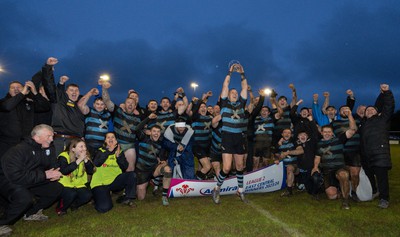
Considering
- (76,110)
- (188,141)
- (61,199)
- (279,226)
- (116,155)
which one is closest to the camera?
(279,226)

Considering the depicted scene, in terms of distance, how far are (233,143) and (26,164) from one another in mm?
4323

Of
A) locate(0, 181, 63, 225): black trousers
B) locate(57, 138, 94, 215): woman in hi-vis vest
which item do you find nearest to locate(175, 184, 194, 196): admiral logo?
locate(57, 138, 94, 215): woman in hi-vis vest

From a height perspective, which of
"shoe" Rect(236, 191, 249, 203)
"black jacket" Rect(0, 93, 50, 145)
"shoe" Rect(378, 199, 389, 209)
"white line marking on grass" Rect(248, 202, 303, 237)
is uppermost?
"black jacket" Rect(0, 93, 50, 145)

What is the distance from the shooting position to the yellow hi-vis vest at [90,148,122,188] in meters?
6.62

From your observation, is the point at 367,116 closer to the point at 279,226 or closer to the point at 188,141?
the point at 279,226

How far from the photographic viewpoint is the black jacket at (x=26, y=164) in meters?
4.96

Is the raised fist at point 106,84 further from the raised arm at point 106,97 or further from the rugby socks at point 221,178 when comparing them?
the rugby socks at point 221,178

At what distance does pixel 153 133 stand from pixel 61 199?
8.27 ft

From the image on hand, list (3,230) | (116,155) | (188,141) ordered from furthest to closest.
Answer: (188,141)
(116,155)
(3,230)

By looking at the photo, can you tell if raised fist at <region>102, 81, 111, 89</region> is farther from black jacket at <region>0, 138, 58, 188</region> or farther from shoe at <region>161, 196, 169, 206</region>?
shoe at <region>161, 196, 169, 206</region>

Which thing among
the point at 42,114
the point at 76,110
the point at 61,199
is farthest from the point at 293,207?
the point at 42,114

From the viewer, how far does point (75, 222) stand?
217 inches

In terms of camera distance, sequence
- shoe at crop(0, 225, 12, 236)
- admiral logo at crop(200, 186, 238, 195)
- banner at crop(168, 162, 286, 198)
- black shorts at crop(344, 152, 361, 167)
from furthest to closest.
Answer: admiral logo at crop(200, 186, 238, 195)
black shorts at crop(344, 152, 361, 167)
banner at crop(168, 162, 286, 198)
shoe at crop(0, 225, 12, 236)

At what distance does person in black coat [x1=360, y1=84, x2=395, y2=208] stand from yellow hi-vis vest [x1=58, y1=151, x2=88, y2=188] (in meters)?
6.43
